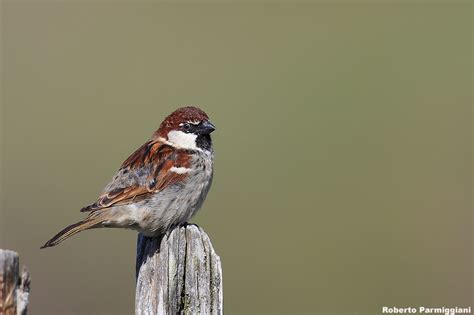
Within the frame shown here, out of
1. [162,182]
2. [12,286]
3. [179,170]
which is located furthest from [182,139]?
[12,286]

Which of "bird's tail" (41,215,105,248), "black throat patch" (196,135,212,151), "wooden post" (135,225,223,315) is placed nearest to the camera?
"wooden post" (135,225,223,315)

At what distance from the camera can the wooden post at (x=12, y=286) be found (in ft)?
7.36

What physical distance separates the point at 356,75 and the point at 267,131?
2198mm

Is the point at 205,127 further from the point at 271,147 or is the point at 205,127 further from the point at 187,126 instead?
the point at 271,147

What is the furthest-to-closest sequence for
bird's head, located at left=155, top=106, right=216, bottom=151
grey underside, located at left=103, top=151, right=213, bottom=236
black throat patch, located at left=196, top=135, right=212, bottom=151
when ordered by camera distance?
black throat patch, located at left=196, top=135, right=212, bottom=151 < bird's head, located at left=155, top=106, right=216, bottom=151 < grey underside, located at left=103, top=151, right=213, bottom=236

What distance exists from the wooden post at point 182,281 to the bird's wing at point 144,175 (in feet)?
5.14

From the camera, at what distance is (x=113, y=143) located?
9234 millimetres

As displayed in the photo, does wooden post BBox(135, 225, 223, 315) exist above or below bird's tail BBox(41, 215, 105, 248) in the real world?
below

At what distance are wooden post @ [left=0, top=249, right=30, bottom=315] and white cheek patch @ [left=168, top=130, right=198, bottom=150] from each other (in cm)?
246

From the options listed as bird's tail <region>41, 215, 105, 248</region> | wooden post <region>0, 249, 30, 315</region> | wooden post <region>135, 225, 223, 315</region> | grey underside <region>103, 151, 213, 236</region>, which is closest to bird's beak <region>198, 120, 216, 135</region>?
grey underside <region>103, 151, 213, 236</region>

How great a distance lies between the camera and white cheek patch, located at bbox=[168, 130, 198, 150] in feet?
15.5

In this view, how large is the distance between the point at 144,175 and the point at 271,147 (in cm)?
526

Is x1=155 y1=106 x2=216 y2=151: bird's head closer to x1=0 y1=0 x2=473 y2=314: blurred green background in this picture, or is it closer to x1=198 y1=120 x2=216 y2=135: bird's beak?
x1=198 y1=120 x2=216 y2=135: bird's beak

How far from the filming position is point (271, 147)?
380 inches
